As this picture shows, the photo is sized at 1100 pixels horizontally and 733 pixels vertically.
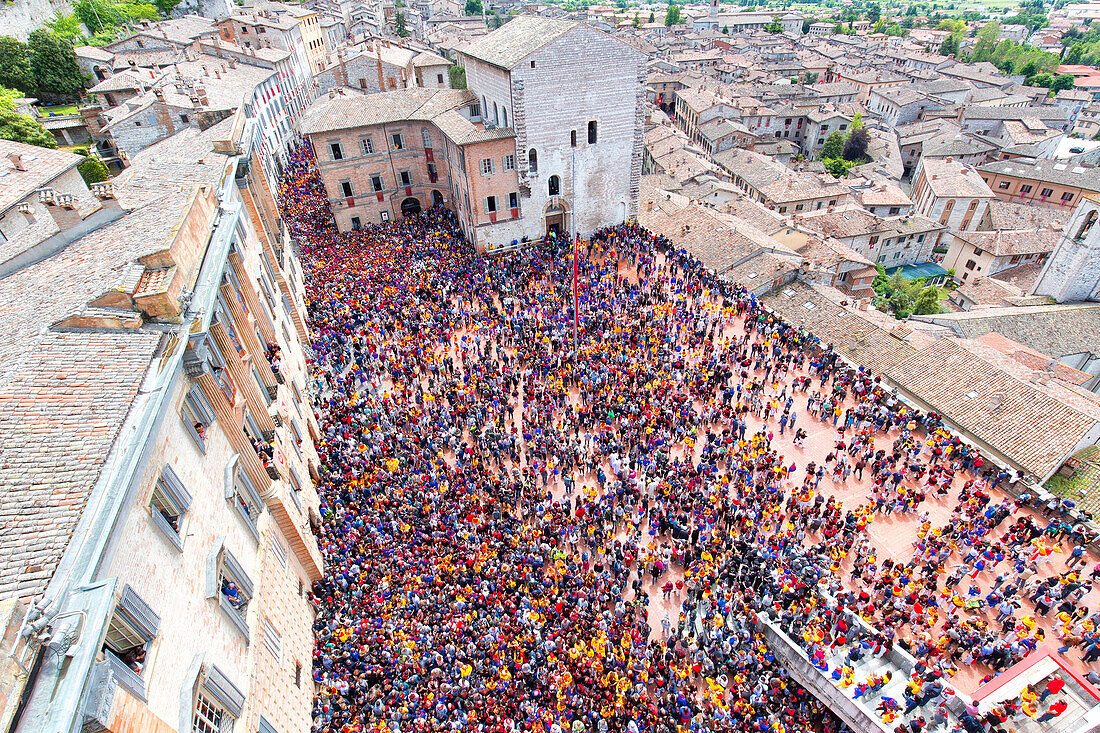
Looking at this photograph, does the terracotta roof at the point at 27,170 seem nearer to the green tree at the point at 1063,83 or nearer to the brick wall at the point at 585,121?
the brick wall at the point at 585,121

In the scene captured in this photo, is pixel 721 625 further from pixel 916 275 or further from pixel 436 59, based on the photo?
pixel 436 59

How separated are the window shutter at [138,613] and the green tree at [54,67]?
174 ft

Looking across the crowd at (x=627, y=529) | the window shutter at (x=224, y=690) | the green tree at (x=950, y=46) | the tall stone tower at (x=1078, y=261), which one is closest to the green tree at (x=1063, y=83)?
the green tree at (x=950, y=46)

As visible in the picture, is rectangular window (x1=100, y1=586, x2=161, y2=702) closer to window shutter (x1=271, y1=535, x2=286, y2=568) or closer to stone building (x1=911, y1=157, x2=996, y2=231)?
window shutter (x1=271, y1=535, x2=286, y2=568)

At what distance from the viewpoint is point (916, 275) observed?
47.8 meters

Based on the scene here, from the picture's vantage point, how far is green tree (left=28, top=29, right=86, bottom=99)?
41.3 meters

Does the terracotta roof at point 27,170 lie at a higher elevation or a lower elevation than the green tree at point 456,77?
higher

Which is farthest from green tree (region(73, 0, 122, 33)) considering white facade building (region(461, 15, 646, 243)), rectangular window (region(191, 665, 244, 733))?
rectangular window (region(191, 665, 244, 733))

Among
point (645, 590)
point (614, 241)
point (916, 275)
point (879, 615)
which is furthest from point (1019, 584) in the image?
point (916, 275)

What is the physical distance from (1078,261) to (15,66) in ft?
243

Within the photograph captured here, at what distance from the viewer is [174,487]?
10062 millimetres

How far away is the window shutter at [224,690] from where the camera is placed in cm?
964

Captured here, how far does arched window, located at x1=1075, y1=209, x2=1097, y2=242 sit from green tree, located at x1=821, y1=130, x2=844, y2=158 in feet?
144

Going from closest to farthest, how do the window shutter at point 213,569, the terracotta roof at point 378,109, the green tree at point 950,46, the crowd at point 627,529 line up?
the window shutter at point 213,569
the crowd at point 627,529
the terracotta roof at point 378,109
the green tree at point 950,46
